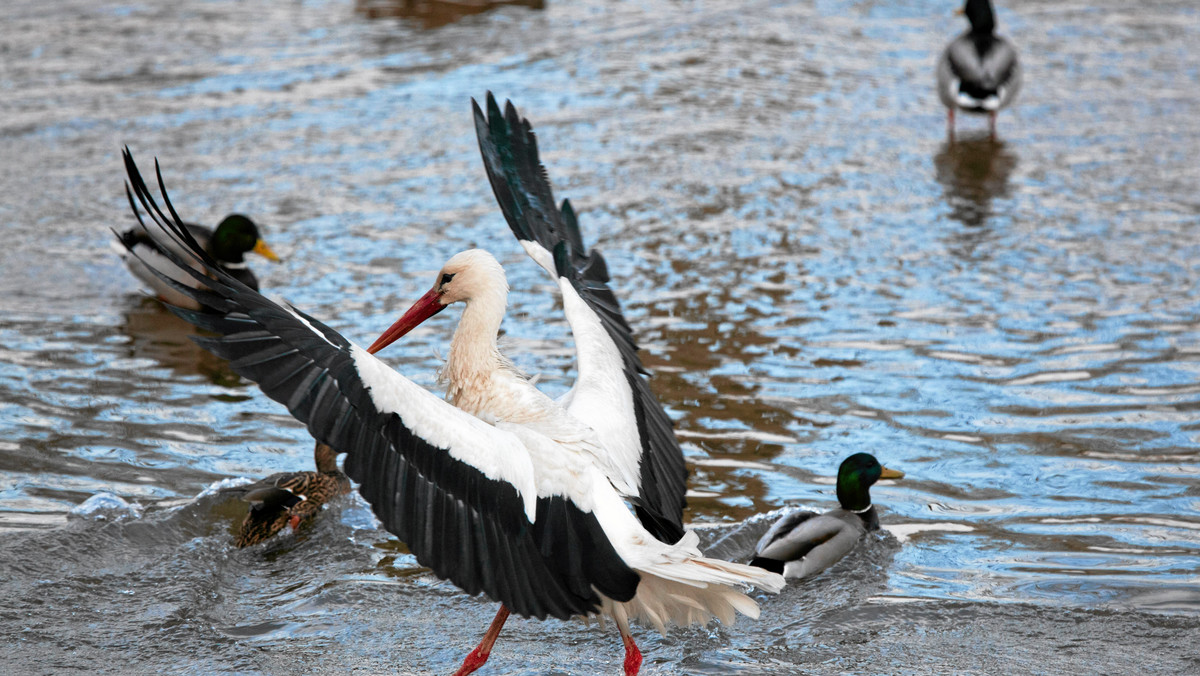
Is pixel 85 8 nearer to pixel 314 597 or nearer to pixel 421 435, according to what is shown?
pixel 314 597

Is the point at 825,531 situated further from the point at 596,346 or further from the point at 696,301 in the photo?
the point at 696,301

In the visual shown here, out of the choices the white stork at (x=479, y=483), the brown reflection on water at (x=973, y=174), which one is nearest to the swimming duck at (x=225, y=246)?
the white stork at (x=479, y=483)

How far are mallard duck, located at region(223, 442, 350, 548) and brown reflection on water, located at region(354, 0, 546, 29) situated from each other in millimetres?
10076

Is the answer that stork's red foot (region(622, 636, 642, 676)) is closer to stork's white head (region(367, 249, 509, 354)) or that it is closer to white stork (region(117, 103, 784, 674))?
white stork (region(117, 103, 784, 674))

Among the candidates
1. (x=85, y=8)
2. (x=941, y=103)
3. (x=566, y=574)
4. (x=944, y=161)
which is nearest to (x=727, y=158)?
(x=944, y=161)

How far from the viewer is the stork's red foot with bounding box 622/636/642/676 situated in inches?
174

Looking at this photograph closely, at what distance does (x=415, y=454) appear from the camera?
3928mm

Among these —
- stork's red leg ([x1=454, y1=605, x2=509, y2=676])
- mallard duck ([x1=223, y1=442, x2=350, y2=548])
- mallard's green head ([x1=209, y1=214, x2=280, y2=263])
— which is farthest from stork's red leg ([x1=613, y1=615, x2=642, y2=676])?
mallard's green head ([x1=209, y1=214, x2=280, y2=263])

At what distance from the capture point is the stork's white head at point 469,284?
4.79 m

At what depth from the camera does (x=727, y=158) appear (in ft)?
35.1

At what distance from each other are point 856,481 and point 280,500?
2480mm

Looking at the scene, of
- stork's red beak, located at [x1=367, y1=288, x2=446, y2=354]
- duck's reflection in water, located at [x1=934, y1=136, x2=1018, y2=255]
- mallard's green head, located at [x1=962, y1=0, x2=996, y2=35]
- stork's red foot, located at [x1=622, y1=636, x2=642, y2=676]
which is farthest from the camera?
mallard's green head, located at [x1=962, y1=0, x2=996, y2=35]

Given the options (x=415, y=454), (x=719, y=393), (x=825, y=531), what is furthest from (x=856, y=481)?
(x=415, y=454)

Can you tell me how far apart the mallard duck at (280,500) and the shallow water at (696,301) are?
4.8 inches
